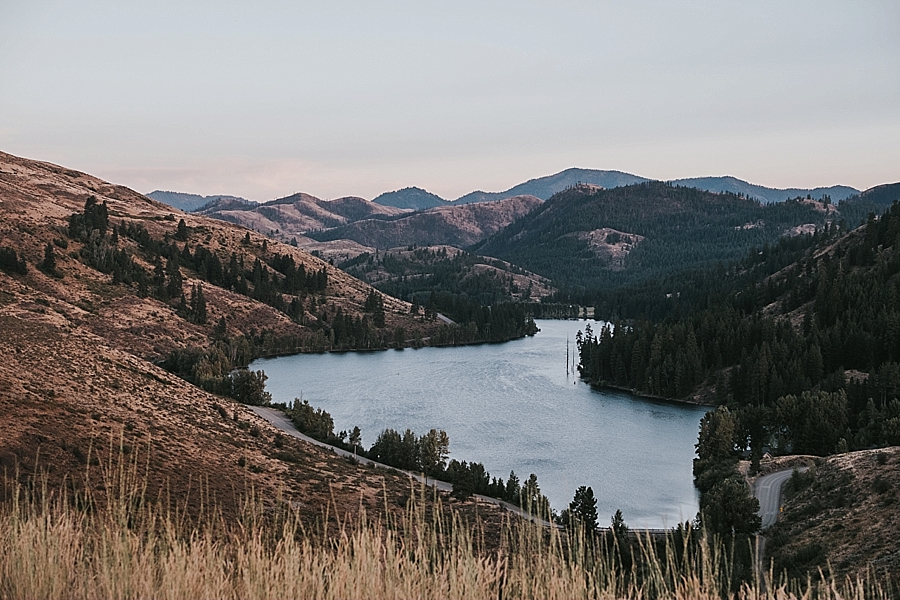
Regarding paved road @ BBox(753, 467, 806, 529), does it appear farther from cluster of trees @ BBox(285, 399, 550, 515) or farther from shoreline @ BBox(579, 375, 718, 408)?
shoreline @ BBox(579, 375, 718, 408)

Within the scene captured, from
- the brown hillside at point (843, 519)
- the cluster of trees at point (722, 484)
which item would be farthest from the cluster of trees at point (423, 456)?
the brown hillside at point (843, 519)

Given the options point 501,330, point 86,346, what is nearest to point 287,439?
point 86,346

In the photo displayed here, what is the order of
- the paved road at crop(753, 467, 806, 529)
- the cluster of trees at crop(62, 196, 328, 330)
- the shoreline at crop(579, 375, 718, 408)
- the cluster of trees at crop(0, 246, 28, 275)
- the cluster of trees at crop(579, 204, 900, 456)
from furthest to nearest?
the cluster of trees at crop(62, 196, 328, 330)
the shoreline at crop(579, 375, 718, 408)
the cluster of trees at crop(0, 246, 28, 275)
the cluster of trees at crop(579, 204, 900, 456)
the paved road at crop(753, 467, 806, 529)

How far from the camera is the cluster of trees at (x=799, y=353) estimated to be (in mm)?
75250

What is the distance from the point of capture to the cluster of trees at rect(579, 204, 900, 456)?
75.2m

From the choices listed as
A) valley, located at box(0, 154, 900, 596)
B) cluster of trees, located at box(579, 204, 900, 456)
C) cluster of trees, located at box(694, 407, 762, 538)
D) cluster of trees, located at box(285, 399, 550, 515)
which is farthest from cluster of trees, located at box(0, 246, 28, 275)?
cluster of trees, located at box(694, 407, 762, 538)

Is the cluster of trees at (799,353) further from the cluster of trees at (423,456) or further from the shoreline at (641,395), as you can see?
the cluster of trees at (423,456)

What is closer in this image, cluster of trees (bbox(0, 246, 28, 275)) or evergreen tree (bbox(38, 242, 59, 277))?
cluster of trees (bbox(0, 246, 28, 275))

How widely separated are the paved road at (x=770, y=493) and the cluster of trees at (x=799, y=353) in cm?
579

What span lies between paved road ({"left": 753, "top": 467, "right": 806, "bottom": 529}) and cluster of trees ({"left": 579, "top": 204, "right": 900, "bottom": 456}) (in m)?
5.79

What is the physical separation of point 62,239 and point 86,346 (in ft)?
271

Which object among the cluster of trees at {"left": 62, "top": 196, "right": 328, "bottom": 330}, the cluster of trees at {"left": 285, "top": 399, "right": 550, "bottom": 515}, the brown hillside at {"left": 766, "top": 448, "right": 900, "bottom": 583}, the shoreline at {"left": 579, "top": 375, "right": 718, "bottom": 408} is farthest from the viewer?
the cluster of trees at {"left": 62, "top": 196, "right": 328, "bottom": 330}

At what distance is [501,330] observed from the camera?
186 m

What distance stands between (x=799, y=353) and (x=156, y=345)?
93859mm
